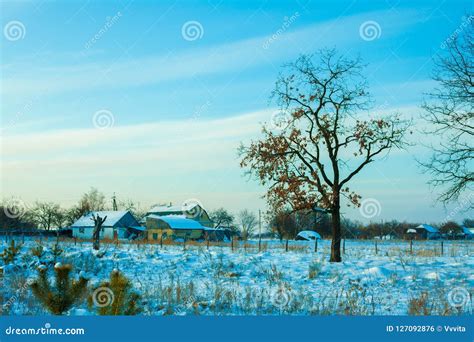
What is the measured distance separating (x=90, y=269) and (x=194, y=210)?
5296 cm

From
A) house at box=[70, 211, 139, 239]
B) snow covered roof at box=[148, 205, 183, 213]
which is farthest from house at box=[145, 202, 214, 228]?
house at box=[70, 211, 139, 239]

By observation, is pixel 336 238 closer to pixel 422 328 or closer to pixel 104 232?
pixel 422 328

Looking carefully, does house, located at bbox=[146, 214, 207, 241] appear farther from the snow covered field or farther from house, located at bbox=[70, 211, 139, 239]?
the snow covered field

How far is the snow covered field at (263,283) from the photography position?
9.98 metres

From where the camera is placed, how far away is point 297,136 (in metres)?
20.1

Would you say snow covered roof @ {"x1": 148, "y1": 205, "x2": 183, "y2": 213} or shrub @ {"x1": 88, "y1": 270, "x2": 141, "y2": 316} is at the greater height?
snow covered roof @ {"x1": 148, "y1": 205, "x2": 183, "y2": 213}

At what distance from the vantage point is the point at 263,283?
14.0m

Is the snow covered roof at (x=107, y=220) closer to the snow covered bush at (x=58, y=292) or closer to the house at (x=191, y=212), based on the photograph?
the house at (x=191, y=212)

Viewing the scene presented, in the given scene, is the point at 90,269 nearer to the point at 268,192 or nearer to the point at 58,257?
the point at 58,257

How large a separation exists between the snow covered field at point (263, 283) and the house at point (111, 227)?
4464cm

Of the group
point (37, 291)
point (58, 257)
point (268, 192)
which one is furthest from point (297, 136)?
point (37, 291)

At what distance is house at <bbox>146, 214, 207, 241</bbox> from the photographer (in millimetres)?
62938

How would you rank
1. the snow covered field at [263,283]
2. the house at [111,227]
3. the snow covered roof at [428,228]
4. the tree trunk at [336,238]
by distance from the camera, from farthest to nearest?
the snow covered roof at [428,228], the house at [111,227], the tree trunk at [336,238], the snow covered field at [263,283]

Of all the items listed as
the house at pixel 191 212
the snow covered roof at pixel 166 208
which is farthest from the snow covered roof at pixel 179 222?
the snow covered roof at pixel 166 208
